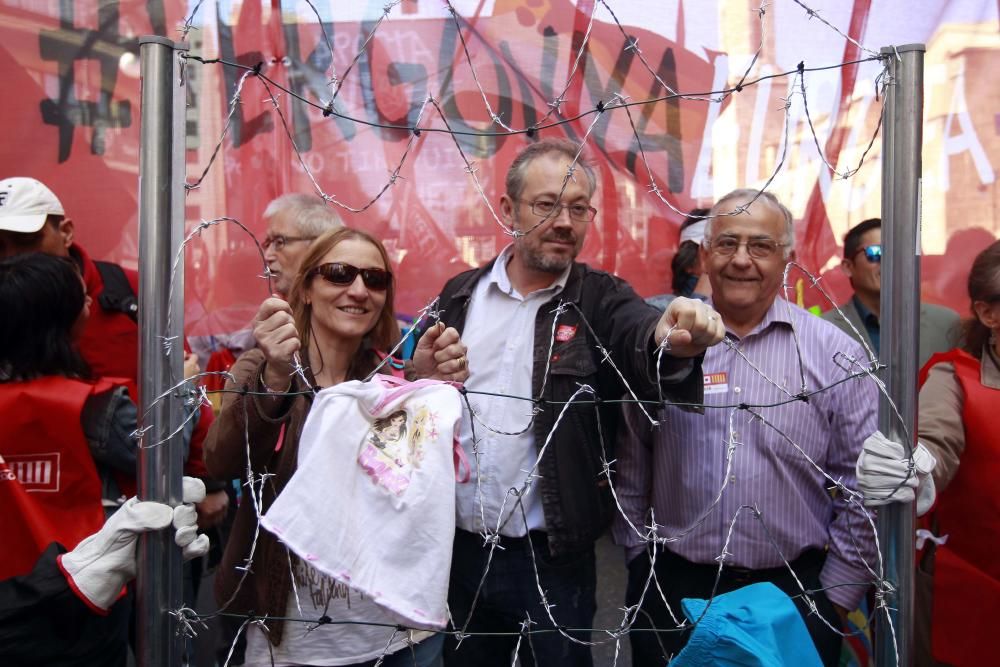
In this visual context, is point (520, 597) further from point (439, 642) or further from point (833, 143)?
point (833, 143)

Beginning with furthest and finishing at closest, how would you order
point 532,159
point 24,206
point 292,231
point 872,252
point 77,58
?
point 77,58, point 872,252, point 292,231, point 24,206, point 532,159

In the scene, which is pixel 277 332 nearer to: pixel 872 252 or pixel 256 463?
pixel 256 463

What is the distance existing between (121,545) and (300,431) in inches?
17.3

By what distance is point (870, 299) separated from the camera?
3.35 m

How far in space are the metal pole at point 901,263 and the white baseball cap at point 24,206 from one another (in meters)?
2.62

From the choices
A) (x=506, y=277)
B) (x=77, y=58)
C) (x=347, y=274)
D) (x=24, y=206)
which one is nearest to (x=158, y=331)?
(x=347, y=274)

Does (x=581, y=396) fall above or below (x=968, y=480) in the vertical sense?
above

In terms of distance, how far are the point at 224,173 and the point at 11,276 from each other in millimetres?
1772

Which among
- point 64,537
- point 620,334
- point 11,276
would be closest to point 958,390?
point 620,334

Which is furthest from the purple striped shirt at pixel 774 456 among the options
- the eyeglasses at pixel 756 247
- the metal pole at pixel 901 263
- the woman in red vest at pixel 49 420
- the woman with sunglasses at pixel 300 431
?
the woman in red vest at pixel 49 420

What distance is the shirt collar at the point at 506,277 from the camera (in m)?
2.22

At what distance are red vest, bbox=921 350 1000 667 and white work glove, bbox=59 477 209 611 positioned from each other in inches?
74.1

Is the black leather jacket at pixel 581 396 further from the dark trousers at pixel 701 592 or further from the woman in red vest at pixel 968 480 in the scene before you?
the woman in red vest at pixel 968 480

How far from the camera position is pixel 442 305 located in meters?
2.41
